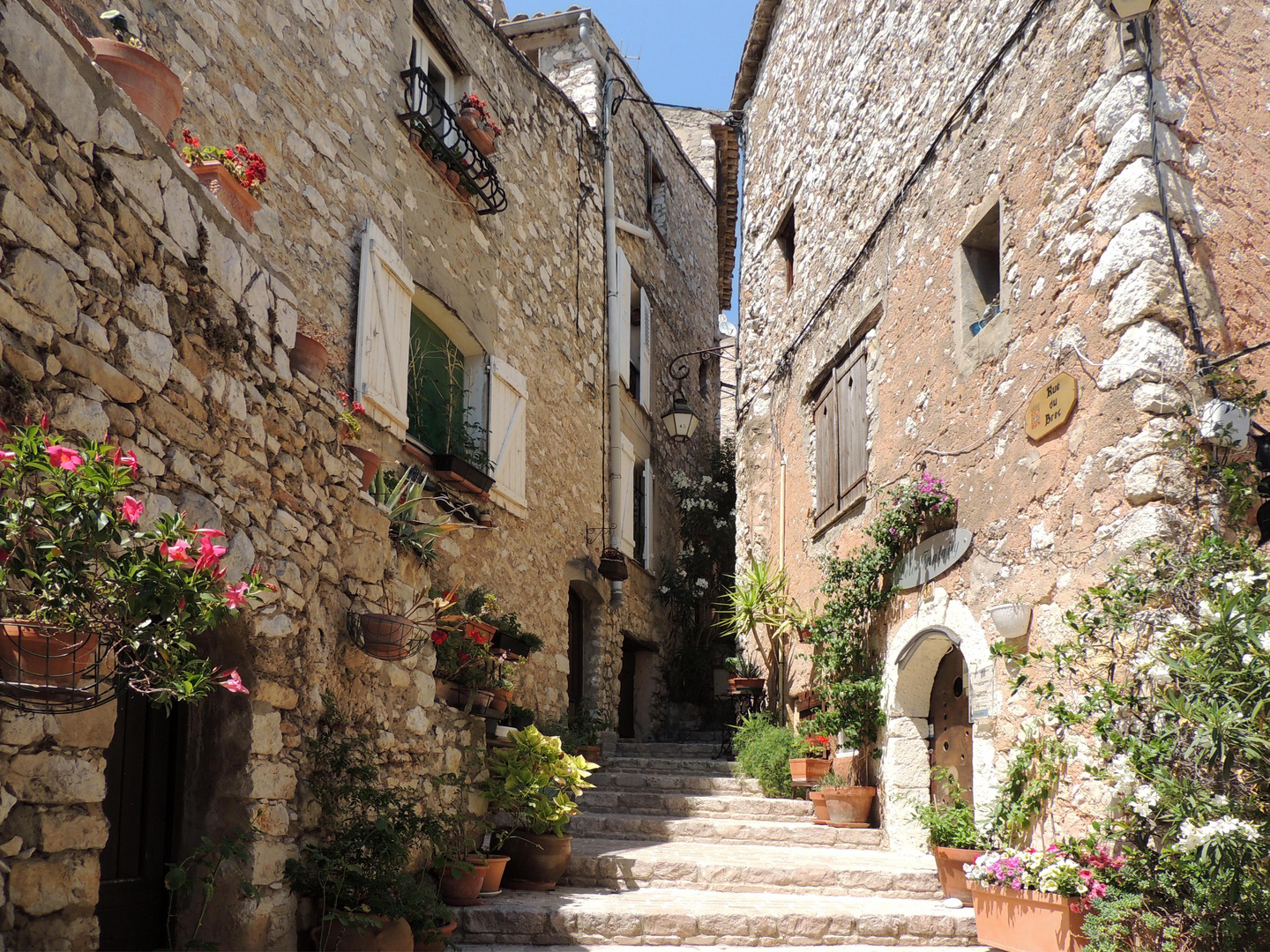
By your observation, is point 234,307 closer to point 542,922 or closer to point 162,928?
point 162,928

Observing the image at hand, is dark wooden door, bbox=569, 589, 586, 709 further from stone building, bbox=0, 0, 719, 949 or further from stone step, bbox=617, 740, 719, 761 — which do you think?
stone step, bbox=617, 740, 719, 761

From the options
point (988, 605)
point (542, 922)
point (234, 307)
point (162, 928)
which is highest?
point (234, 307)

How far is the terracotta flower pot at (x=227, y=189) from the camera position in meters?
3.87

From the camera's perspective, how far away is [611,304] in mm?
10602

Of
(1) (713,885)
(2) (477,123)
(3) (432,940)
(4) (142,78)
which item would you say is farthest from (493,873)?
(2) (477,123)

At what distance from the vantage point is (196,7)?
16.2 feet

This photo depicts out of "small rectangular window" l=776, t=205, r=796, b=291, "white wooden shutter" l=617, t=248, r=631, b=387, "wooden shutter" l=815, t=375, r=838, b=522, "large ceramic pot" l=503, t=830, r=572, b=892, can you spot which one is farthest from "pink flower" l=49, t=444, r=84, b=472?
"small rectangular window" l=776, t=205, r=796, b=291

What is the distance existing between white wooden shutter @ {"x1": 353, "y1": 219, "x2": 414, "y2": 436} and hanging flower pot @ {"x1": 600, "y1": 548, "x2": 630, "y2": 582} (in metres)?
3.64

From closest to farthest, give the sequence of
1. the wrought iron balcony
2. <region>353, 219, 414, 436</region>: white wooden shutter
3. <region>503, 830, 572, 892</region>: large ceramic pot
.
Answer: <region>503, 830, 572, 892</region>: large ceramic pot < <region>353, 219, 414, 436</region>: white wooden shutter < the wrought iron balcony

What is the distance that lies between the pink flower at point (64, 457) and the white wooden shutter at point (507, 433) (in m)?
5.21

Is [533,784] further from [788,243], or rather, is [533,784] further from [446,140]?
[788,243]

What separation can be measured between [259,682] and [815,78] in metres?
7.98

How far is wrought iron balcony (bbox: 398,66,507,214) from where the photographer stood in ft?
22.7

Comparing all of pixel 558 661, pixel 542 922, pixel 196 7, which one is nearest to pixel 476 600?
pixel 558 661
